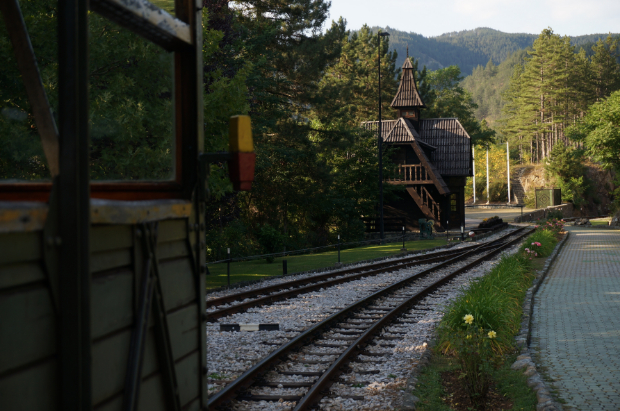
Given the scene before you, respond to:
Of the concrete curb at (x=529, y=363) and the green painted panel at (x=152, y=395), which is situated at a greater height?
the green painted panel at (x=152, y=395)

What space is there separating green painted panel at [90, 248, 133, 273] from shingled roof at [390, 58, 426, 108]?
46151 mm

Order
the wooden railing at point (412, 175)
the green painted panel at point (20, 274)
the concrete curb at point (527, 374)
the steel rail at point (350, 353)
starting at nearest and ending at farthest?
the green painted panel at point (20, 274), the concrete curb at point (527, 374), the steel rail at point (350, 353), the wooden railing at point (412, 175)

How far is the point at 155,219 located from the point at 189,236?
0.45m

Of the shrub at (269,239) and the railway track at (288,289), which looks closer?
the railway track at (288,289)

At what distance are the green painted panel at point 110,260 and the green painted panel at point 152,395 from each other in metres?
0.61

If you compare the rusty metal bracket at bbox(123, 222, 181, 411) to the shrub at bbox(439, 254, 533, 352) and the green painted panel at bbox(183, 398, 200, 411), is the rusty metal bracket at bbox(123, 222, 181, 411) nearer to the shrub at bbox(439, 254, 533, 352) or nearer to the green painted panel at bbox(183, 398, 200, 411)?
the green painted panel at bbox(183, 398, 200, 411)

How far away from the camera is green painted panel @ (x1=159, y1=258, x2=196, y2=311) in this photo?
2871 millimetres

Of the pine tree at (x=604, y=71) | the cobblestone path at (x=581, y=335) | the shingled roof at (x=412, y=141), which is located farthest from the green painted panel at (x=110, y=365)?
the pine tree at (x=604, y=71)

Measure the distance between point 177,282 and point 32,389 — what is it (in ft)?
3.77

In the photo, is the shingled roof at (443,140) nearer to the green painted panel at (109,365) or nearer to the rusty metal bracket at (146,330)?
the rusty metal bracket at (146,330)

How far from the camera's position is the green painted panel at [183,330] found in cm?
295

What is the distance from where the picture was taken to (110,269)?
7.75ft

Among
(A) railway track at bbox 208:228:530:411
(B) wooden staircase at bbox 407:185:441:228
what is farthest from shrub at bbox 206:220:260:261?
(B) wooden staircase at bbox 407:185:441:228

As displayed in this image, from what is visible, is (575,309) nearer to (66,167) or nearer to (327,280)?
(327,280)
